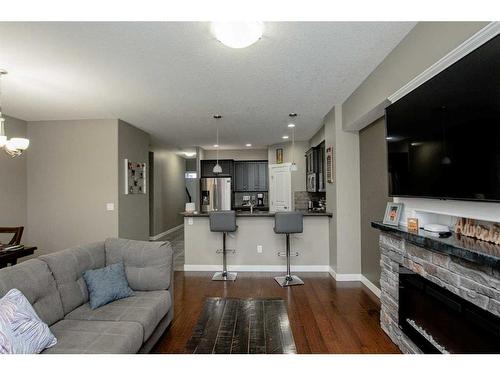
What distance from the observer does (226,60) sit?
100.0 inches

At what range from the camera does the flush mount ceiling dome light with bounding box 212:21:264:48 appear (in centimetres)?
182

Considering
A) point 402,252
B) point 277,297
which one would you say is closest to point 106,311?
point 277,297

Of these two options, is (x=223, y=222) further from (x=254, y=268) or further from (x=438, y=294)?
(x=438, y=294)

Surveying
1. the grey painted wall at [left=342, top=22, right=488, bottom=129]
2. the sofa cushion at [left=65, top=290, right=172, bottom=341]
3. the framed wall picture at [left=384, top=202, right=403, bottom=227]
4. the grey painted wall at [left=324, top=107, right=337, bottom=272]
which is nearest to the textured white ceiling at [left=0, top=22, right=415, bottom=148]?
the grey painted wall at [left=342, top=22, right=488, bottom=129]

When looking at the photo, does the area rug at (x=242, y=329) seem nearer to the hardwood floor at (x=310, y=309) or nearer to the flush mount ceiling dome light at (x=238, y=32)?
the hardwood floor at (x=310, y=309)

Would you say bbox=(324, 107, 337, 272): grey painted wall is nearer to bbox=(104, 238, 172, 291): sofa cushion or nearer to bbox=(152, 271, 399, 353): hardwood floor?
bbox=(152, 271, 399, 353): hardwood floor

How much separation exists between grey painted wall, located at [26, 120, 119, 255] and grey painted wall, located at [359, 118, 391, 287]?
3.99 metres

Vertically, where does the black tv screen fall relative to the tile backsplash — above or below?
above

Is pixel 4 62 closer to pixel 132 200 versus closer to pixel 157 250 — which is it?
pixel 157 250

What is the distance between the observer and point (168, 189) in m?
8.45

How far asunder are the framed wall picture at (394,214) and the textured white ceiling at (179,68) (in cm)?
140

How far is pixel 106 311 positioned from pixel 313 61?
2.82 metres

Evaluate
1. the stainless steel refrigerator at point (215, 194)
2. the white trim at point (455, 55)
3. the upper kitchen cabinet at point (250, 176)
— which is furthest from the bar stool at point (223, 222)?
the upper kitchen cabinet at point (250, 176)

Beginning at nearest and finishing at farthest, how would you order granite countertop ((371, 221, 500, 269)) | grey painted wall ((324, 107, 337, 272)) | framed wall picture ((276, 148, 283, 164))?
granite countertop ((371, 221, 500, 269))
grey painted wall ((324, 107, 337, 272))
framed wall picture ((276, 148, 283, 164))
